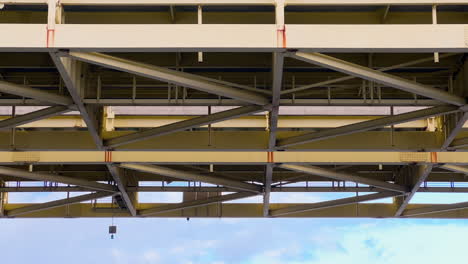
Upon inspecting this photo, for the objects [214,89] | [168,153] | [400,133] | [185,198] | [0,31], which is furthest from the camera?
[185,198]

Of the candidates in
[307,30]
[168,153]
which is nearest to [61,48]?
[307,30]

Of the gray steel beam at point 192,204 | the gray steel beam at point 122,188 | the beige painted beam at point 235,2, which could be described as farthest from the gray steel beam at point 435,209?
the beige painted beam at point 235,2

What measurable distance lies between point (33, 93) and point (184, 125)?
18.2ft

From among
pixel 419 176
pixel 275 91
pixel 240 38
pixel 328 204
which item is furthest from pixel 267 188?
pixel 240 38

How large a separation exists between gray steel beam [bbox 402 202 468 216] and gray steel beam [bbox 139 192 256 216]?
964cm

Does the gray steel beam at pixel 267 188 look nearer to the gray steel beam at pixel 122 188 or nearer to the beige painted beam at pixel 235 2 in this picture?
the gray steel beam at pixel 122 188

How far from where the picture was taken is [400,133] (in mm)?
33625

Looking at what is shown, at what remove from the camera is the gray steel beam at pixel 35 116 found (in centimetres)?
2885

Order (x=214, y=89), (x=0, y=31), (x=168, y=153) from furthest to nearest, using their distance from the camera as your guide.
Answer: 1. (x=168, y=153)
2. (x=214, y=89)
3. (x=0, y=31)

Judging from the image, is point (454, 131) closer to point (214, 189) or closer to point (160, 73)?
point (160, 73)

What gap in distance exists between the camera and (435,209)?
44.7 metres

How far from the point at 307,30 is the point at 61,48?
6431 millimetres

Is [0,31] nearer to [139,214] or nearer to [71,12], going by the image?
[71,12]

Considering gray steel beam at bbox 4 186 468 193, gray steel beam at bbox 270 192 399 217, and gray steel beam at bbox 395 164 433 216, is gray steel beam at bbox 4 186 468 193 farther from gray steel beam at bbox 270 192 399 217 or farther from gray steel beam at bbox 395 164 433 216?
gray steel beam at bbox 395 164 433 216
